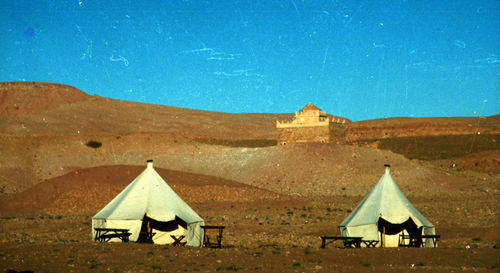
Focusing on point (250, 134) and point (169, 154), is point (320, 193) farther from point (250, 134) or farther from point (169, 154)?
point (250, 134)

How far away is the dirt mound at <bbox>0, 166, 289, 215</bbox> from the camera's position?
43.9m

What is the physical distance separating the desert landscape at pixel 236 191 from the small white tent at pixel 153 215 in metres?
1.48

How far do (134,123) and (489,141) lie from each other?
59260 millimetres

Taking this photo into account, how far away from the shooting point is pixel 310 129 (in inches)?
2638

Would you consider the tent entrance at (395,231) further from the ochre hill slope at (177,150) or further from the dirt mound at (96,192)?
the ochre hill slope at (177,150)

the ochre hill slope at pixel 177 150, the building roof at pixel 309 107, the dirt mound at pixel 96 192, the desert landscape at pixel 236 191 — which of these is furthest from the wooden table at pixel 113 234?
the building roof at pixel 309 107

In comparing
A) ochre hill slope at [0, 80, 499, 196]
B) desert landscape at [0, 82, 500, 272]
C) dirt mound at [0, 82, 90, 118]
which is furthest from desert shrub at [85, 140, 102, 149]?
dirt mound at [0, 82, 90, 118]

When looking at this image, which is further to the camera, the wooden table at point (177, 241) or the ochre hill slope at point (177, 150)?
the ochre hill slope at point (177, 150)

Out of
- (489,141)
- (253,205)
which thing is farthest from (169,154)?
(489,141)

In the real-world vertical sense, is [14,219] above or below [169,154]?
below

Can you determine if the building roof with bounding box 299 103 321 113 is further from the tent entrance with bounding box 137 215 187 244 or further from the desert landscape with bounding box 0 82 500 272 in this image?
the tent entrance with bounding box 137 215 187 244

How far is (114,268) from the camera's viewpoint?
18.9 metres

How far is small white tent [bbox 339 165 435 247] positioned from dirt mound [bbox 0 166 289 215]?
22141mm

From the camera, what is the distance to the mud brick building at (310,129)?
66.7 metres
